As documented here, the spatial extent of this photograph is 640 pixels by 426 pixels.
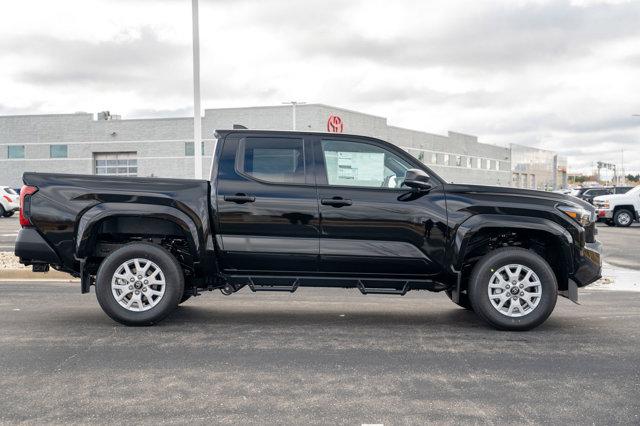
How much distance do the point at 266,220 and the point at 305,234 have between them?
412 mm

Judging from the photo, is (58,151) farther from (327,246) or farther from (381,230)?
(381,230)

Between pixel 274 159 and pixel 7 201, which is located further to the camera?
pixel 7 201

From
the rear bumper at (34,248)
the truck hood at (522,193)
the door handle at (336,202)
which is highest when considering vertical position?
the truck hood at (522,193)

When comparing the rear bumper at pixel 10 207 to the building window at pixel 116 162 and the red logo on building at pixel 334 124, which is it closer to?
the building window at pixel 116 162

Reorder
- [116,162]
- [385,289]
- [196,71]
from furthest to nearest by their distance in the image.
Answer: [116,162] → [196,71] → [385,289]

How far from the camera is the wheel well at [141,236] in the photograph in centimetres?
627

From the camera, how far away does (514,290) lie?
6.09 m

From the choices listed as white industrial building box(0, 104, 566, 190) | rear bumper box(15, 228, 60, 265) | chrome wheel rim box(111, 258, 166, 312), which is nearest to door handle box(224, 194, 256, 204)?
chrome wheel rim box(111, 258, 166, 312)

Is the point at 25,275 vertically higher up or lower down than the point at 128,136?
lower down

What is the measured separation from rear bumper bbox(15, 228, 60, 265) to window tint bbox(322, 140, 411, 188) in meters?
2.89

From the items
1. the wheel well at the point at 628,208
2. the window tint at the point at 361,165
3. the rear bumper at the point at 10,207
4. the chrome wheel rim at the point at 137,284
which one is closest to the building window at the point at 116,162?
the rear bumper at the point at 10,207

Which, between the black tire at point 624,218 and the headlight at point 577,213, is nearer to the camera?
the headlight at point 577,213

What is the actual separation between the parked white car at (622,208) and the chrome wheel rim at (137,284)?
24042 mm

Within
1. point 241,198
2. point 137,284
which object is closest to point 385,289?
point 241,198
